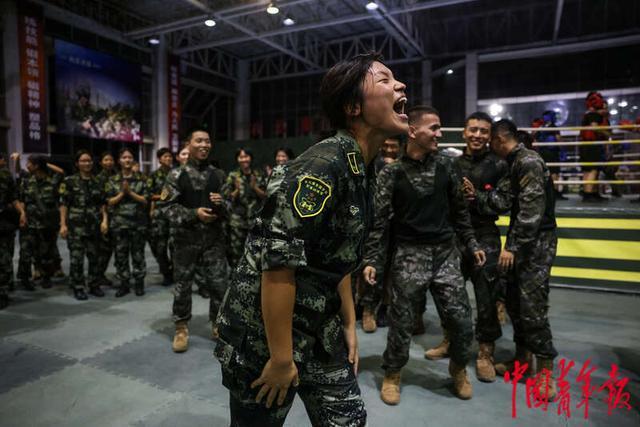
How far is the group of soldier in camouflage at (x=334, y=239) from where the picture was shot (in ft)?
4.06

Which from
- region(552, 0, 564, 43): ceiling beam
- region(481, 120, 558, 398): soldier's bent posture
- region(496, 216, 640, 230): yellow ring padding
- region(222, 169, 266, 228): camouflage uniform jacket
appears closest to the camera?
region(481, 120, 558, 398): soldier's bent posture

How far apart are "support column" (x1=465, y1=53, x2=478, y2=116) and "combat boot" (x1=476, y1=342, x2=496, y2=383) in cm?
1240

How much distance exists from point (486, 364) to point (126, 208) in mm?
4765

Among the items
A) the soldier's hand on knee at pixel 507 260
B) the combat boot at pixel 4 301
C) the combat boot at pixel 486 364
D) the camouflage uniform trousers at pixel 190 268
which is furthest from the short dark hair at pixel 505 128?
the combat boot at pixel 4 301

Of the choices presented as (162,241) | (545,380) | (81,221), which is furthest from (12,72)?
(545,380)

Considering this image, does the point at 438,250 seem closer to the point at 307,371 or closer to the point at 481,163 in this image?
the point at 481,163

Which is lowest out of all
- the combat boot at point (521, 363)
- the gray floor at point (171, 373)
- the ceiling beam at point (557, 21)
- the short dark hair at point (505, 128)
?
the gray floor at point (171, 373)

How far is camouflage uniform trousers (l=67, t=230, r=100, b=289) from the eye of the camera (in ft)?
17.9

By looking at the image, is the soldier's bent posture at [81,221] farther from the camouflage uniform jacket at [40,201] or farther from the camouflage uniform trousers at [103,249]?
the camouflage uniform jacket at [40,201]

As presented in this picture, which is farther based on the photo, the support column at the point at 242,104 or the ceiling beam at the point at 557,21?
the support column at the point at 242,104

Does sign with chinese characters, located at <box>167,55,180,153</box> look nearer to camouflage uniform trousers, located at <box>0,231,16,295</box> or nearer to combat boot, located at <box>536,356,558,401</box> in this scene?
camouflage uniform trousers, located at <box>0,231,16,295</box>

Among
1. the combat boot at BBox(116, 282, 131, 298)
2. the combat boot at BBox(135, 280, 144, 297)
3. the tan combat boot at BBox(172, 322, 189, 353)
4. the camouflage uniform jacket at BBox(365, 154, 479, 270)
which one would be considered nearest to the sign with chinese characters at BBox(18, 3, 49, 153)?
the combat boot at BBox(116, 282, 131, 298)

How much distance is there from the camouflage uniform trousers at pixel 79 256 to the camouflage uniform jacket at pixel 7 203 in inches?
25.1

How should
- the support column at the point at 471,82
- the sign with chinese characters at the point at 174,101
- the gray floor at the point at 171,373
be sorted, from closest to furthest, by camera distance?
the gray floor at the point at 171,373, the support column at the point at 471,82, the sign with chinese characters at the point at 174,101
